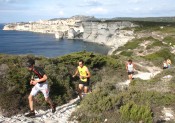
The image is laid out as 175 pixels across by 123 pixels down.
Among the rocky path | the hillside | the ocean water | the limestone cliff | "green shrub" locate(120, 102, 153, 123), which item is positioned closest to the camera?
"green shrub" locate(120, 102, 153, 123)

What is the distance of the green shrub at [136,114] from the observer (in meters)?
9.36

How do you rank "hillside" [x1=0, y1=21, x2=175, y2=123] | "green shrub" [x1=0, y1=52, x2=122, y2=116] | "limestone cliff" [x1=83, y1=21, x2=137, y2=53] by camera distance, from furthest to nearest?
"limestone cliff" [x1=83, y1=21, x2=137, y2=53] < "green shrub" [x1=0, y1=52, x2=122, y2=116] < "hillside" [x1=0, y1=21, x2=175, y2=123]

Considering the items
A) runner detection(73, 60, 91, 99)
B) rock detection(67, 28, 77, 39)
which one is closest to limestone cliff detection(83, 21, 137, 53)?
rock detection(67, 28, 77, 39)

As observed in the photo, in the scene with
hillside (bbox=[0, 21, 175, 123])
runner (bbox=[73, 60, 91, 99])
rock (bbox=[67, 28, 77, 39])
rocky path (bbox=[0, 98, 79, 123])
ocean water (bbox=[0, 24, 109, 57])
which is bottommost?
ocean water (bbox=[0, 24, 109, 57])

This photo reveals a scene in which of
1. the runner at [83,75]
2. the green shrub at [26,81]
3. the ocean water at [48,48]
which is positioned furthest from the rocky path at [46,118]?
the ocean water at [48,48]

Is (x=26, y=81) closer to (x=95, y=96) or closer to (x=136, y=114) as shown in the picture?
(x=95, y=96)

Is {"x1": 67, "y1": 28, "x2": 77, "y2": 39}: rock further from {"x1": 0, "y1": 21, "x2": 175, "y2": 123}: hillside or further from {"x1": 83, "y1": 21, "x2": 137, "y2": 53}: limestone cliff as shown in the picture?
{"x1": 0, "y1": 21, "x2": 175, "y2": 123}: hillside

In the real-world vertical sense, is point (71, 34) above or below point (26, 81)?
below

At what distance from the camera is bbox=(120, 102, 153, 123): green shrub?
30.7ft

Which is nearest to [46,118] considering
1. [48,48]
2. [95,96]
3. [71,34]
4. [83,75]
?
[95,96]

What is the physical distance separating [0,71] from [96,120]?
5.70m

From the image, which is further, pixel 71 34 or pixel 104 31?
pixel 71 34

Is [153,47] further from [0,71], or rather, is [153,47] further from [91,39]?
[91,39]

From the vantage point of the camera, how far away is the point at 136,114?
372 inches
